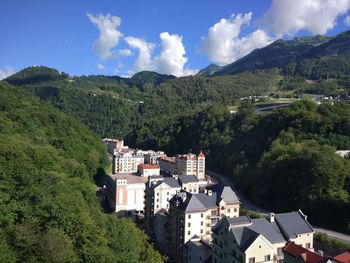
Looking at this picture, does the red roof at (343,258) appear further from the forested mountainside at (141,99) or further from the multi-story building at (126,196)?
the forested mountainside at (141,99)

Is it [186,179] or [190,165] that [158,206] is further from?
[190,165]

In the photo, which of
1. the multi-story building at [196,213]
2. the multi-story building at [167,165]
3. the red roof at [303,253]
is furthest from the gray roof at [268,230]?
the multi-story building at [167,165]

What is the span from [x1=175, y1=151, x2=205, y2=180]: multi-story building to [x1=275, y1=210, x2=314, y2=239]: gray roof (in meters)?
41.4

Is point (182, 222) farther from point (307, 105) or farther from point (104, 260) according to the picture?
point (307, 105)

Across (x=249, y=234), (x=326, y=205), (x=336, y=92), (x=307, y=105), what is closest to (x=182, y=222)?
(x=249, y=234)

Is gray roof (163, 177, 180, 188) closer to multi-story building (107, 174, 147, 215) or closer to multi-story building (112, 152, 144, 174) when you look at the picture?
multi-story building (107, 174, 147, 215)

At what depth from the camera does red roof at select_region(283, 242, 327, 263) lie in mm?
25938

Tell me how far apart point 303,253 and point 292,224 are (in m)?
5.05

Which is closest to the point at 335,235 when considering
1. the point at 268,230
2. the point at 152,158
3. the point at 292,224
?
the point at 292,224

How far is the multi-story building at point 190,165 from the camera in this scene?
244 ft

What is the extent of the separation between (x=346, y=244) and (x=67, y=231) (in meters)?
29.5

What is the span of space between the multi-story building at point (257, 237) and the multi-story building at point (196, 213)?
4587 millimetres

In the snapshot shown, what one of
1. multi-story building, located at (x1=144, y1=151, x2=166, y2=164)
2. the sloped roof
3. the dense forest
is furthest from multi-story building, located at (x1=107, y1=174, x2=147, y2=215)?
multi-story building, located at (x1=144, y1=151, x2=166, y2=164)

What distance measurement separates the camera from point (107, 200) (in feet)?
207
